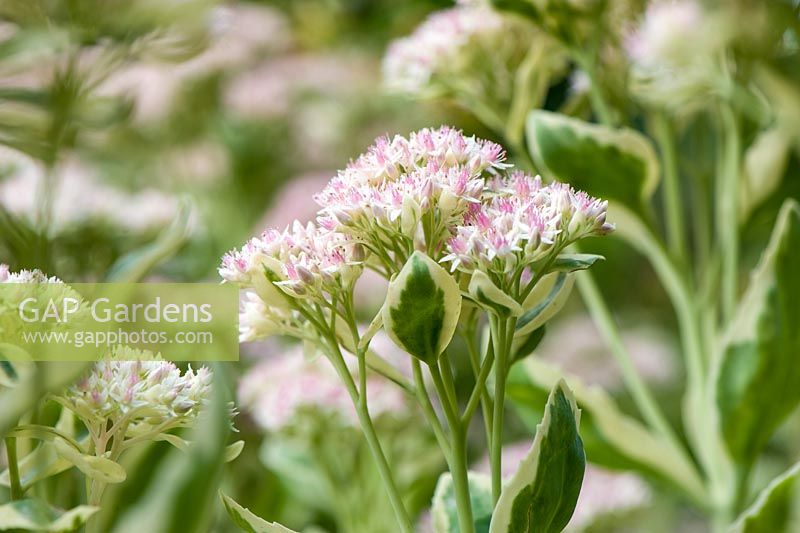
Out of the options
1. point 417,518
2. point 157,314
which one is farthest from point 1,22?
point 417,518

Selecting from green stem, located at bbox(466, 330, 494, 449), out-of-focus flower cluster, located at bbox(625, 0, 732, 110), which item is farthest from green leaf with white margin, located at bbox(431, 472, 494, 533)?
out-of-focus flower cluster, located at bbox(625, 0, 732, 110)

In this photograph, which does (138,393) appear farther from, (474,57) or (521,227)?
(474,57)

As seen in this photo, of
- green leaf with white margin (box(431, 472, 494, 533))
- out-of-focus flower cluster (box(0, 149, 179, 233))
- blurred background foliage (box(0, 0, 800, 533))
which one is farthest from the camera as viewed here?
out-of-focus flower cluster (box(0, 149, 179, 233))

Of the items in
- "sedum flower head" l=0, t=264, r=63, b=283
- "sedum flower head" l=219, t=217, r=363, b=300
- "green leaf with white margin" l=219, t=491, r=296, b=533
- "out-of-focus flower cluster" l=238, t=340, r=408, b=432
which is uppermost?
"out-of-focus flower cluster" l=238, t=340, r=408, b=432

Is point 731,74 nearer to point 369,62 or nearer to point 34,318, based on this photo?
point 34,318

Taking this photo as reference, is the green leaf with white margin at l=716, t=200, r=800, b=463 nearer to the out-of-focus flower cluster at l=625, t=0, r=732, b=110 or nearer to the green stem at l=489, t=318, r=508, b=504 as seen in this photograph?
the out-of-focus flower cluster at l=625, t=0, r=732, b=110

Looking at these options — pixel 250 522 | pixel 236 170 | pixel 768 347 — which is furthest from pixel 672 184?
pixel 236 170
